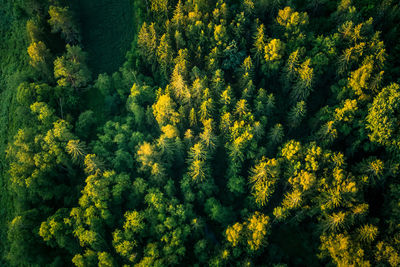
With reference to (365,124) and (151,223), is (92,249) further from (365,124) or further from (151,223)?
(365,124)

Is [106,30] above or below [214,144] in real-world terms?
above

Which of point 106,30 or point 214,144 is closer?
point 214,144

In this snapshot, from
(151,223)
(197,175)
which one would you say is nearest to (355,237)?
(197,175)

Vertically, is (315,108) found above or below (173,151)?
above

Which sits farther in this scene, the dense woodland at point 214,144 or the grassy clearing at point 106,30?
the grassy clearing at point 106,30
